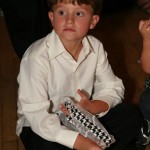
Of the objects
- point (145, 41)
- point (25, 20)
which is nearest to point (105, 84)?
point (145, 41)

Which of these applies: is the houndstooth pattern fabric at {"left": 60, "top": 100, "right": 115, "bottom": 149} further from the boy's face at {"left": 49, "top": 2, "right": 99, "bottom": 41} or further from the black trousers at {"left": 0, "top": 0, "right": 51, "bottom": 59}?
the black trousers at {"left": 0, "top": 0, "right": 51, "bottom": 59}

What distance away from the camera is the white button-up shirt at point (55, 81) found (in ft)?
3.31

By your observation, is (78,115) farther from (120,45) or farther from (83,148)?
(120,45)

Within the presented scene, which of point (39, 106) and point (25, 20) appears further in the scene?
point (25, 20)

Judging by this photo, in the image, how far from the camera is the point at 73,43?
1.09m

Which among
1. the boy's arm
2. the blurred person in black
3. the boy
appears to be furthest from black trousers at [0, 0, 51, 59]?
the boy's arm

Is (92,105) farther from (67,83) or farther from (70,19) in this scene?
(70,19)

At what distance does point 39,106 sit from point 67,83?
13cm

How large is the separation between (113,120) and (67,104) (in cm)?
24

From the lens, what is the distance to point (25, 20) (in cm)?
140

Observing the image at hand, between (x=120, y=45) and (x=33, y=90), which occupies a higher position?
(x=33, y=90)

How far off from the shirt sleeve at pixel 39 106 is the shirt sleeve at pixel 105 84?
0.59ft

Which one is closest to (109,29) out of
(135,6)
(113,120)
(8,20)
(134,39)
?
(134,39)

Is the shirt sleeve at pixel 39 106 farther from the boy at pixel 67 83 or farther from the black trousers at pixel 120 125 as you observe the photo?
the black trousers at pixel 120 125
